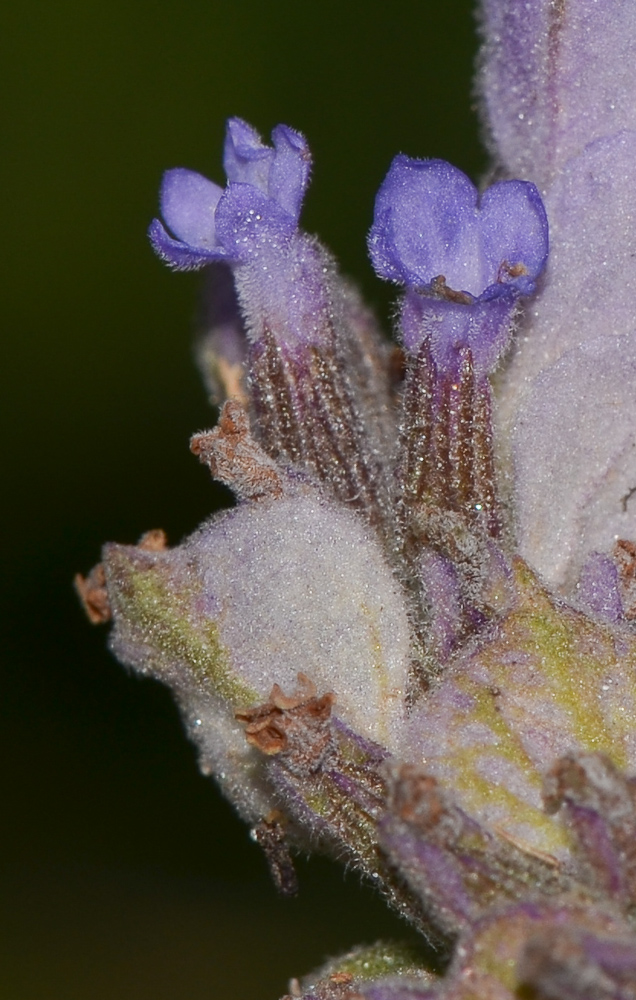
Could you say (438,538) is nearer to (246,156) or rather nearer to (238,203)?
(238,203)

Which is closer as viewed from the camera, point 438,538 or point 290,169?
point 438,538

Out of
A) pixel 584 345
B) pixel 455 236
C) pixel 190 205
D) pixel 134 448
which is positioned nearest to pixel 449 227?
pixel 455 236

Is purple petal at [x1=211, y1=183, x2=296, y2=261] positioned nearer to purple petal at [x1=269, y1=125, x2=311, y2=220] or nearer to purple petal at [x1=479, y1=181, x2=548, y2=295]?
purple petal at [x1=269, y1=125, x2=311, y2=220]

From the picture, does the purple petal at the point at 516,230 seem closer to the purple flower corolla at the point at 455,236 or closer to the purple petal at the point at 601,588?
the purple flower corolla at the point at 455,236

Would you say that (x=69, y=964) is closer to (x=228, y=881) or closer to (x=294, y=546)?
(x=228, y=881)

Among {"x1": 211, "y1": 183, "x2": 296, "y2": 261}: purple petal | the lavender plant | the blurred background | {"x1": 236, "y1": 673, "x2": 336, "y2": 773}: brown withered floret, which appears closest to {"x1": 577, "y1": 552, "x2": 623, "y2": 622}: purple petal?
the lavender plant

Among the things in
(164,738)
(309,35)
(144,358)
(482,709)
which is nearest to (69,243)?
(144,358)

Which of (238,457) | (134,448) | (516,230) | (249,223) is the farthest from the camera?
(134,448)
